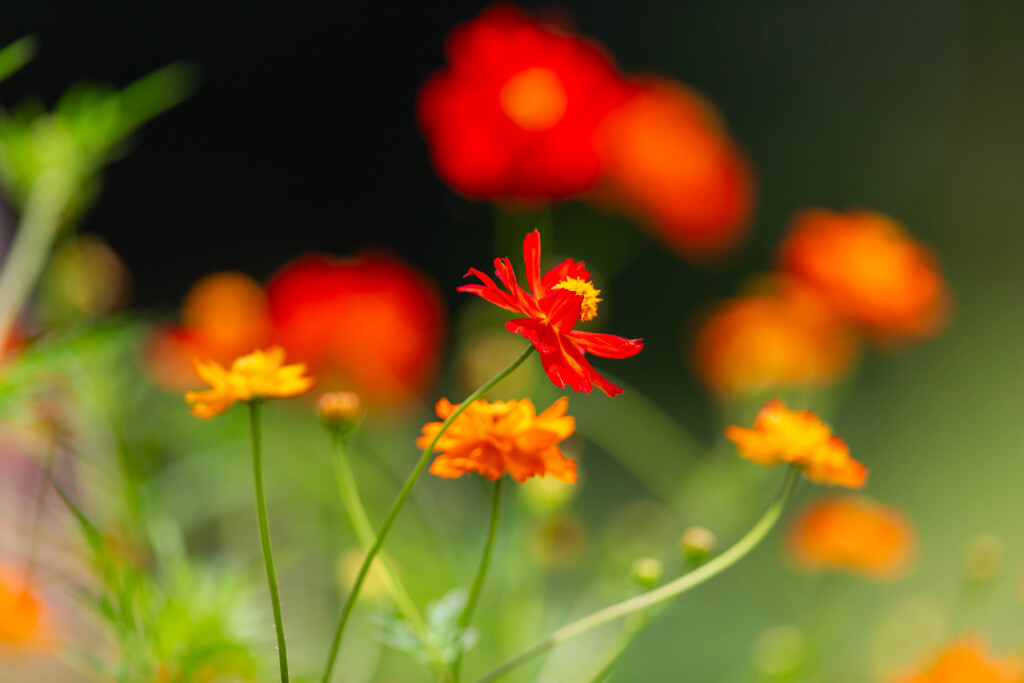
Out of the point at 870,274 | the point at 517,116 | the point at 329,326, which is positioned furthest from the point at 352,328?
the point at 870,274

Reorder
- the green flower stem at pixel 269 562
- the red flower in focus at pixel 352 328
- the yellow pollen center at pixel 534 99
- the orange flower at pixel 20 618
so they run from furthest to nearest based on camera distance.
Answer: the red flower in focus at pixel 352 328, the yellow pollen center at pixel 534 99, the orange flower at pixel 20 618, the green flower stem at pixel 269 562

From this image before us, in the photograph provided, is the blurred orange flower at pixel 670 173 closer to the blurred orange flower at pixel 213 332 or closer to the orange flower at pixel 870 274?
the orange flower at pixel 870 274

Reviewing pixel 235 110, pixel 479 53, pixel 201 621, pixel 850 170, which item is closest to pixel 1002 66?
pixel 850 170

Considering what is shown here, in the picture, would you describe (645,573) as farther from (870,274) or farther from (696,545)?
(870,274)

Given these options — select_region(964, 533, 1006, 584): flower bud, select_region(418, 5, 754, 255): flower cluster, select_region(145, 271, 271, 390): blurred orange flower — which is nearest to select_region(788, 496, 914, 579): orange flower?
select_region(964, 533, 1006, 584): flower bud

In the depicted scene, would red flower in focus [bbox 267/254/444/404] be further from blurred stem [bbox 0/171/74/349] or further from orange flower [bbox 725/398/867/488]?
orange flower [bbox 725/398/867/488]

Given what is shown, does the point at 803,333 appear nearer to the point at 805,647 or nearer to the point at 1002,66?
the point at 805,647

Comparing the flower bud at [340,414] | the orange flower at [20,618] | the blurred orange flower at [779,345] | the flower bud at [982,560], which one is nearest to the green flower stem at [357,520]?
the flower bud at [340,414]
